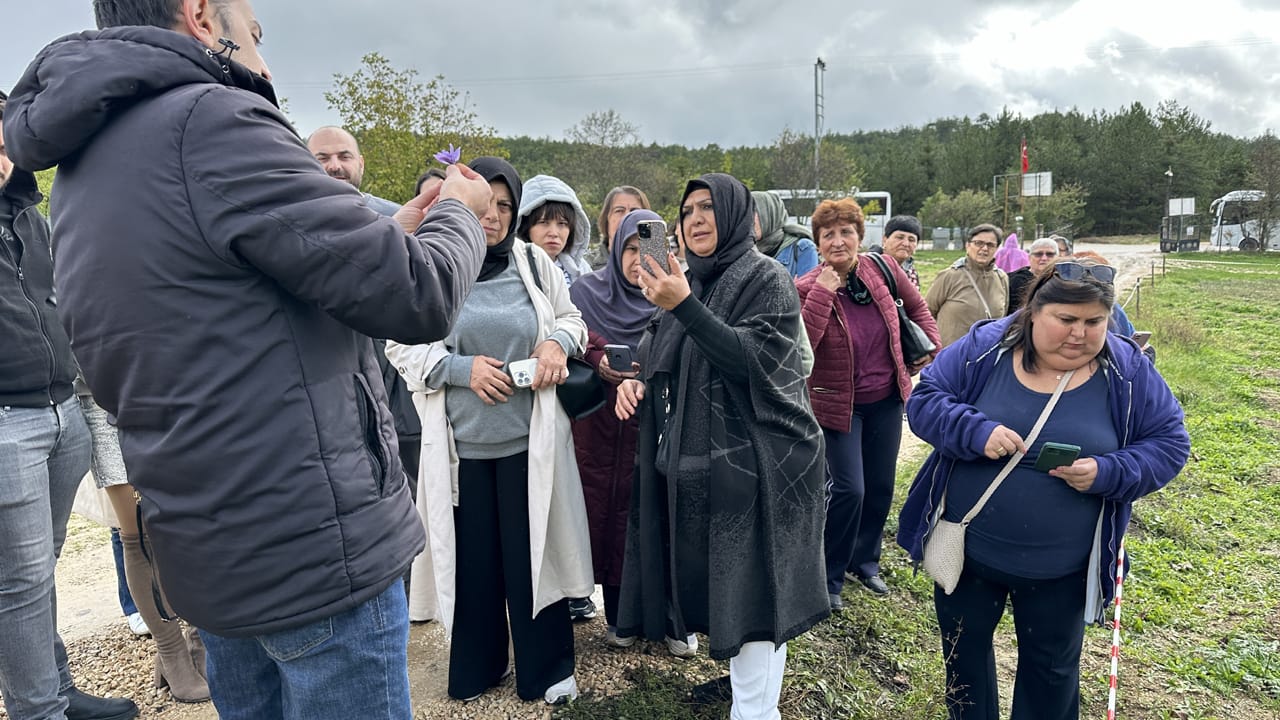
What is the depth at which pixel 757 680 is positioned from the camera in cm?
252

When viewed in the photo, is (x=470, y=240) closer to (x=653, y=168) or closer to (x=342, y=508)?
(x=342, y=508)

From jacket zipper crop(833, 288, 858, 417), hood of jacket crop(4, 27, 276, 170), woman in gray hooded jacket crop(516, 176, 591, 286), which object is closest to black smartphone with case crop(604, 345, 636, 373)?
woman in gray hooded jacket crop(516, 176, 591, 286)

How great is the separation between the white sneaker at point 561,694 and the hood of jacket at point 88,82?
238 centimetres

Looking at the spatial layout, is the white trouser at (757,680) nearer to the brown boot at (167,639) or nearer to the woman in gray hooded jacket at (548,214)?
the woman in gray hooded jacket at (548,214)

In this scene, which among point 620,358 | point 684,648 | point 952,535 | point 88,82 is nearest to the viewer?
point 88,82

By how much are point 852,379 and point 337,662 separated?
2898mm

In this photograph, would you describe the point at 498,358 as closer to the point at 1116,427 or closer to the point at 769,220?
the point at 769,220

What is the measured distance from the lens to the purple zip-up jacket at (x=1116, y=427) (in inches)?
89.4

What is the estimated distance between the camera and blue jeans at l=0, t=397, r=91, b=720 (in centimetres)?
221

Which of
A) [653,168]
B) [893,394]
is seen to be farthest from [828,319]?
[653,168]

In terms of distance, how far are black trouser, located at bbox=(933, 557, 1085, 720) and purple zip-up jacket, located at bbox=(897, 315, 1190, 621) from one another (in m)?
0.10

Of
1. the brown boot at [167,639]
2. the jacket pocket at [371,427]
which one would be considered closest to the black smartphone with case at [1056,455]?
the jacket pocket at [371,427]

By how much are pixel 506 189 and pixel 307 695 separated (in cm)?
192

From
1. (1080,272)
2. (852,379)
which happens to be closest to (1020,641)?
(1080,272)
